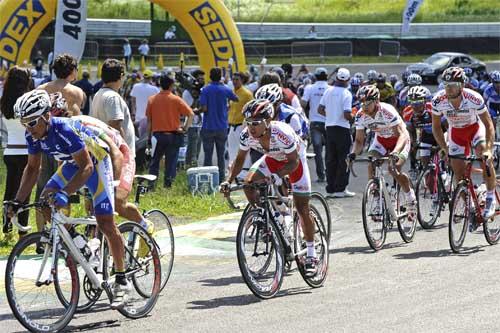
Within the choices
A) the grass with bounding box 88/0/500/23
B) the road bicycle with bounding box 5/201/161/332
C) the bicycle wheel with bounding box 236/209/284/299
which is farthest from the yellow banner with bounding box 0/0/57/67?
the grass with bounding box 88/0/500/23

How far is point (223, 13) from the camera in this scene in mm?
23453

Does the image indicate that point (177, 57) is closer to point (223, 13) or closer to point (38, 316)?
point (223, 13)

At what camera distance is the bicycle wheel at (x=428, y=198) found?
13.6 m

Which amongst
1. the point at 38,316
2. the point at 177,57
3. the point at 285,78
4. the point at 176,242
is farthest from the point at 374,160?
the point at 177,57

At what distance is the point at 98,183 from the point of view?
866 centimetres

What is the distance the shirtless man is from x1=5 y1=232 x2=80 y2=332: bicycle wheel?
312cm

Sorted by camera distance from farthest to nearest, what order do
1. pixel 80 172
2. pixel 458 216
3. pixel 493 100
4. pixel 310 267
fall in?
pixel 493 100
pixel 458 216
pixel 310 267
pixel 80 172

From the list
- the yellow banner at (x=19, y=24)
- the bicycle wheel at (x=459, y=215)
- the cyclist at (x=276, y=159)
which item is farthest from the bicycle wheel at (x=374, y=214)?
the yellow banner at (x=19, y=24)

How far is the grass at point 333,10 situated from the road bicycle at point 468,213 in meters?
51.3

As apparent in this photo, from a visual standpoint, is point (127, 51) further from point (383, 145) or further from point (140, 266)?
point (140, 266)

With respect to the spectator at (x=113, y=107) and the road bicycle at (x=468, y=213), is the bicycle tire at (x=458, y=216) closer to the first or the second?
the road bicycle at (x=468, y=213)

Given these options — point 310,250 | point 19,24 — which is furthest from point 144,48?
point 310,250

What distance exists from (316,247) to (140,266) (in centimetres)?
203

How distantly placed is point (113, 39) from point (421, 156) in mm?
36330
